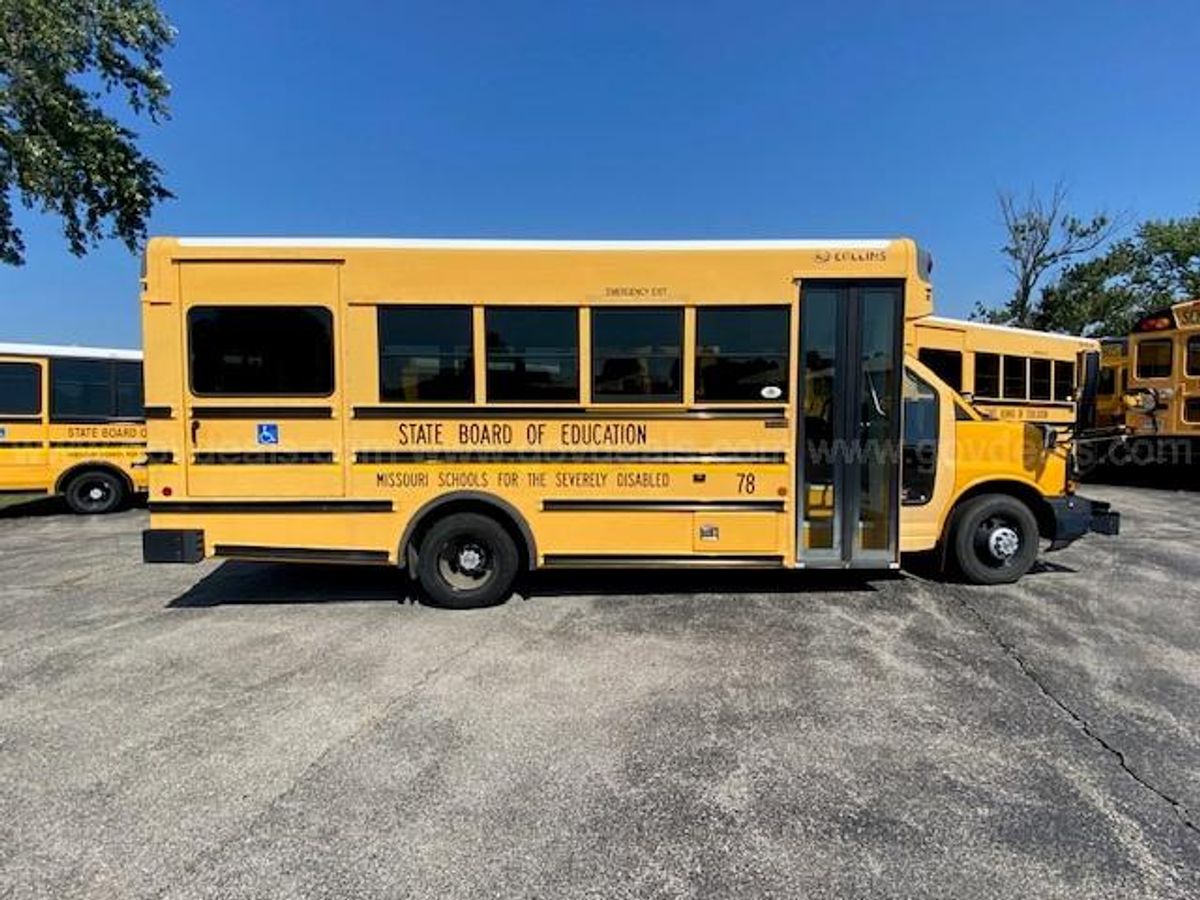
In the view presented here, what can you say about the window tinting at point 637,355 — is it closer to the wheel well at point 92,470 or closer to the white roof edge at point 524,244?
the white roof edge at point 524,244

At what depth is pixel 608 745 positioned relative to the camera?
3621 mm

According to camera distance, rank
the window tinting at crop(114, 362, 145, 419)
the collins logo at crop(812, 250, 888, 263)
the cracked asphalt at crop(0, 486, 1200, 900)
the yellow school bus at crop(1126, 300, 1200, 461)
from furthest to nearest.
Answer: the yellow school bus at crop(1126, 300, 1200, 461)
the window tinting at crop(114, 362, 145, 419)
the collins logo at crop(812, 250, 888, 263)
the cracked asphalt at crop(0, 486, 1200, 900)

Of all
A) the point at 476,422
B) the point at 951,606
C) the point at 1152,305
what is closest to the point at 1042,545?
the point at 951,606

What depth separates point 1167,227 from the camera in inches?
1384

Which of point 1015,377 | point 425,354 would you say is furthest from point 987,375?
point 425,354

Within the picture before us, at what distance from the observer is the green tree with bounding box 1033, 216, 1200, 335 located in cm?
3203

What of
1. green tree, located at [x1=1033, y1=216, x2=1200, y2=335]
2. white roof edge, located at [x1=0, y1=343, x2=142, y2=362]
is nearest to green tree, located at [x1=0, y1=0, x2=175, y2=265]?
white roof edge, located at [x1=0, y1=343, x2=142, y2=362]

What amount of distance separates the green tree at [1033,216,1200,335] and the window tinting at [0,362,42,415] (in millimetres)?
36093

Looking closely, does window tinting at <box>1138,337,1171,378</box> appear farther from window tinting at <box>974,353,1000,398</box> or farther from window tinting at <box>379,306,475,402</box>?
window tinting at <box>379,306,475,402</box>

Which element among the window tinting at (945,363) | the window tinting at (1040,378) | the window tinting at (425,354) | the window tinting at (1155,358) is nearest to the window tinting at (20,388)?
the window tinting at (425,354)

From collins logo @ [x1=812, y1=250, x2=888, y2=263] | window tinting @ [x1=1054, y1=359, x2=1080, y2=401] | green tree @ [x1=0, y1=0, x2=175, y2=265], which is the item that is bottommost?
window tinting @ [x1=1054, y1=359, x2=1080, y2=401]

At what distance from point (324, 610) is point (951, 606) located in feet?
16.7

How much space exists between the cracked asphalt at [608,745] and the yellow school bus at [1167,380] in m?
10.5

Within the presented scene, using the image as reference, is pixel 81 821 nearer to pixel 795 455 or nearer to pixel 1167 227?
pixel 795 455
